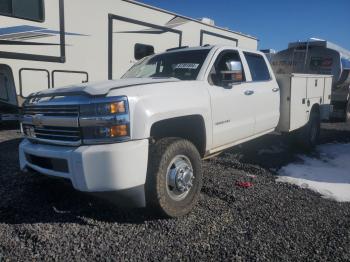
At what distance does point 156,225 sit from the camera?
3.21 metres

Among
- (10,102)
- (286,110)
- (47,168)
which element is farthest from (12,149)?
(286,110)

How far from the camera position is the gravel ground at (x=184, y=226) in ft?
9.00

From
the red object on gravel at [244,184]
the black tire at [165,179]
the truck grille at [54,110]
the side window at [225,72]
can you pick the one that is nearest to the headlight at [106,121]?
the truck grille at [54,110]

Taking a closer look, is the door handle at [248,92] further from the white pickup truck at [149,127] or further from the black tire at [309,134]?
the black tire at [309,134]

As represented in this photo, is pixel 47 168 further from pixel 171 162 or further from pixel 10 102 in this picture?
pixel 10 102

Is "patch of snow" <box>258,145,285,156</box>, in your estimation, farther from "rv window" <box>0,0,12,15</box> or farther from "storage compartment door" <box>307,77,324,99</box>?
"rv window" <box>0,0,12,15</box>

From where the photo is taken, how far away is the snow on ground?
432 cm

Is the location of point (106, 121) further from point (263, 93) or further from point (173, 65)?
point (263, 93)

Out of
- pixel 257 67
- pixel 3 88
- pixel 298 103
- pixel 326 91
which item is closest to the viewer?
pixel 257 67

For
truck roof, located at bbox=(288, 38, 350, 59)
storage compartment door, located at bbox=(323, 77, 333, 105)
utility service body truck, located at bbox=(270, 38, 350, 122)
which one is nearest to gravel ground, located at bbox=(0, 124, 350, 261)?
storage compartment door, located at bbox=(323, 77, 333, 105)

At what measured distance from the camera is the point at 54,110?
3.15 metres

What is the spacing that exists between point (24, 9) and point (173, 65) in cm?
382

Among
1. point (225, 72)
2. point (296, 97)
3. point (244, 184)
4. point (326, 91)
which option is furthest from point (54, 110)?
point (326, 91)

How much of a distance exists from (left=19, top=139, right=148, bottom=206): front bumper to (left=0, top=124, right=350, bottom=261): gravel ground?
430mm
